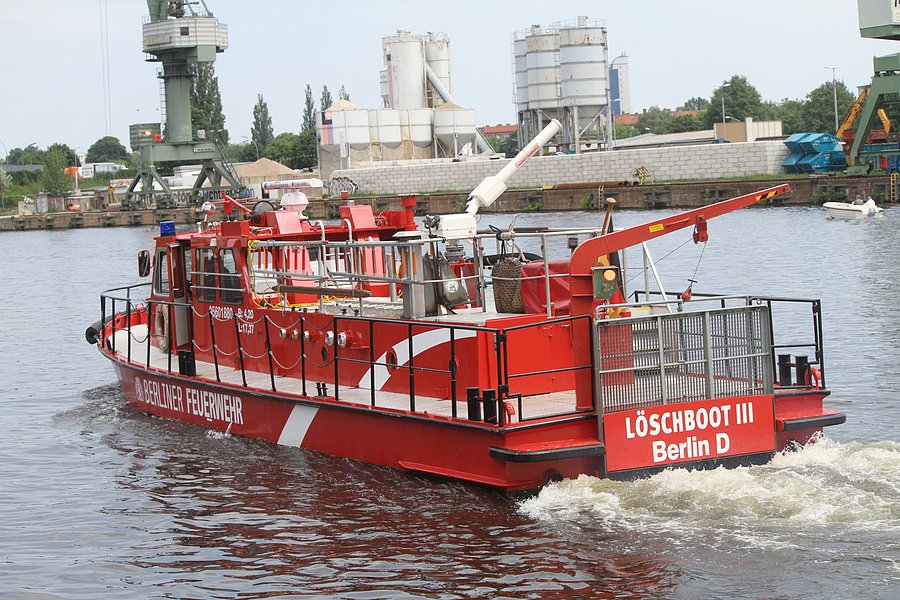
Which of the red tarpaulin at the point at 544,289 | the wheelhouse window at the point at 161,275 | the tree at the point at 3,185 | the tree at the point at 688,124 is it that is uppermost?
the tree at the point at 688,124

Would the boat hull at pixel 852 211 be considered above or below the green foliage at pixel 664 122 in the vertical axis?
below

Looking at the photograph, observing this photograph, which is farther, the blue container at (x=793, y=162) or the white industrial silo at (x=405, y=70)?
the white industrial silo at (x=405, y=70)

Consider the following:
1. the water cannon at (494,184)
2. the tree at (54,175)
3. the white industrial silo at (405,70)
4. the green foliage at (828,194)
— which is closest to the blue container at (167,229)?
the water cannon at (494,184)

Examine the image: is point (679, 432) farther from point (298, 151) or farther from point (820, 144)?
point (298, 151)

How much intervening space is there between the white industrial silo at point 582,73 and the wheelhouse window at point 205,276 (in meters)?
74.5

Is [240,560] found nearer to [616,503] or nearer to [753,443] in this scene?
[616,503]

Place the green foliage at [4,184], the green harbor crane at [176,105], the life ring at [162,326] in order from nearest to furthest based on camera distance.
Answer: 1. the life ring at [162,326]
2. the green harbor crane at [176,105]
3. the green foliage at [4,184]

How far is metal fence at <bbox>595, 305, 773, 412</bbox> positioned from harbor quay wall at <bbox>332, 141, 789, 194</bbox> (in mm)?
51068

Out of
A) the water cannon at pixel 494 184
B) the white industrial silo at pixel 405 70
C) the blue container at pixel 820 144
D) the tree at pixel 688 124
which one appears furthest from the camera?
the tree at pixel 688 124

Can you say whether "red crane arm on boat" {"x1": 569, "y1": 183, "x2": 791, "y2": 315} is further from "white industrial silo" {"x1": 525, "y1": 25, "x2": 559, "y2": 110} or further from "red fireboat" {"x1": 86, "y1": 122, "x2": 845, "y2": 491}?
"white industrial silo" {"x1": 525, "y1": 25, "x2": 559, "y2": 110}

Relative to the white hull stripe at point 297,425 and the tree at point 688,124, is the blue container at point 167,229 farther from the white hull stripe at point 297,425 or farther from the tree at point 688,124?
the tree at point 688,124

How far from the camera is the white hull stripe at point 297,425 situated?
45.1 ft

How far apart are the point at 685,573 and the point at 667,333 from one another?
2.46 meters

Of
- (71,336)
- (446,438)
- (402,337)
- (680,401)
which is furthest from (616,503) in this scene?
(71,336)
